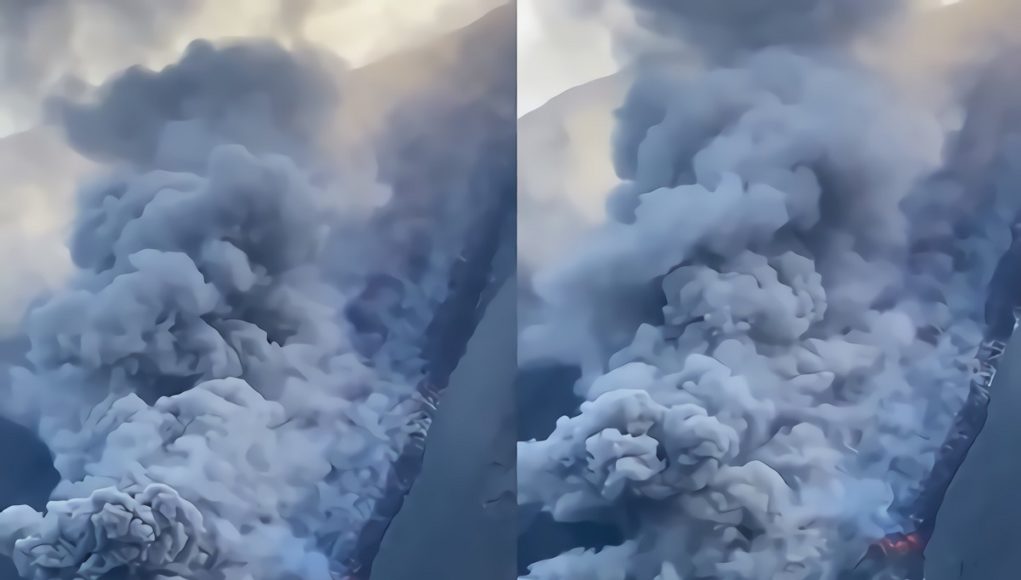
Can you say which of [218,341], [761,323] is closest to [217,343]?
[218,341]

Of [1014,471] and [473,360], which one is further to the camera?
[473,360]

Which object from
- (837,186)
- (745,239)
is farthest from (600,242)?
(837,186)

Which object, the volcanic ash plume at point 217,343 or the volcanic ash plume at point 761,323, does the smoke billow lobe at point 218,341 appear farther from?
the volcanic ash plume at point 761,323

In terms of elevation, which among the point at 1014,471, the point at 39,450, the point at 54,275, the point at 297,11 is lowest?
the point at 1014,471

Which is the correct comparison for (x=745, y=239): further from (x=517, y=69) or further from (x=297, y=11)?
(x=297, y=11)

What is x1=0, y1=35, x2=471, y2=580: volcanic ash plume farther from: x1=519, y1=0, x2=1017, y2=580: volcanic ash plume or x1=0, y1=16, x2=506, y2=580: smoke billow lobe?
x1=519, y1=0, x2=1017, y2=580: volcanic ash plume

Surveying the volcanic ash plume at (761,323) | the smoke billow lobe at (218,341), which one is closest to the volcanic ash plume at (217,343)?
the smoke billow lobe at (218,341)
